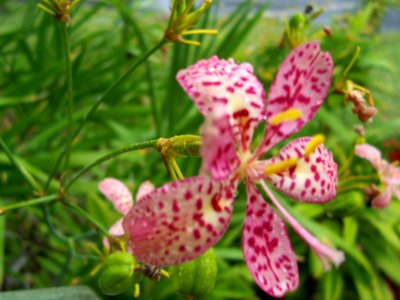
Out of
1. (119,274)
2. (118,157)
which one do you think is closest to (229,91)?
(119,274)

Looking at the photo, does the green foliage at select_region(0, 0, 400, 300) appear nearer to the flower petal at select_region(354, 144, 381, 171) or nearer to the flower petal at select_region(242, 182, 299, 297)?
the flower petal at select_region(354, 144, 381, 171)

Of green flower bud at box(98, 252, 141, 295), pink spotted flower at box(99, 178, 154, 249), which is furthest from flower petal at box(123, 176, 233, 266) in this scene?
pink spotted flower at box(99, 178, 154, 249)

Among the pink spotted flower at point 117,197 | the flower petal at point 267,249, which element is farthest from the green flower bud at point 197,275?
the pink spotted flower at point 117,197

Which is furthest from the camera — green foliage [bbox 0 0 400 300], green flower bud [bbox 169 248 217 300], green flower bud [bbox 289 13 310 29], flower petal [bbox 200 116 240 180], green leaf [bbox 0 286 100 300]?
green foliage [bbox 0 0 400 300]

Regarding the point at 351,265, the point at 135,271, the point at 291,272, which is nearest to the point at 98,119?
the point at 351,265

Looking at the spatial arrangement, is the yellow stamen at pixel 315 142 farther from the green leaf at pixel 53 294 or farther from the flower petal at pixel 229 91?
the green leaf at pixel 53 294

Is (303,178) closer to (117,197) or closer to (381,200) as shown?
(117,197)

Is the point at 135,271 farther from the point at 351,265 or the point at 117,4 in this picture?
the point at 351,265
